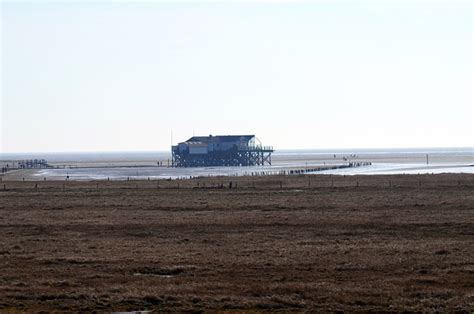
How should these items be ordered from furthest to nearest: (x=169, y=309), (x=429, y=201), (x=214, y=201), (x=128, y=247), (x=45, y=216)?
(x=214, y=201) < (x=429, y=201) < (x=45, y=216) < (x=128, y=247) < (x=169, y=309)

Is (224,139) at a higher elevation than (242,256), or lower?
higher

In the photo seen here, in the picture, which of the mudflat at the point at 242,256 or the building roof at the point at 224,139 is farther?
the building roof at the point at 224,139

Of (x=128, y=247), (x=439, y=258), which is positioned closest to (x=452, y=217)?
(x=439, y=258)

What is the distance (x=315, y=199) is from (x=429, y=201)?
275 inches

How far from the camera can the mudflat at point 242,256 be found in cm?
1755

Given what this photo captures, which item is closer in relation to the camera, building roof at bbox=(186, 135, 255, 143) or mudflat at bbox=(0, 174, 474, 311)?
mudflat at bbox=(0, 174, 474, 311)

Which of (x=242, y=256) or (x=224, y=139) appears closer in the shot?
(x=242, y=256)

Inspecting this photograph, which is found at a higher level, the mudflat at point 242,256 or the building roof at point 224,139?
the building roof at point 224,139

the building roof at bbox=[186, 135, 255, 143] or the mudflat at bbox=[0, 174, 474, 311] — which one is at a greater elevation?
the building roof at bbox=[186, 135, 255, 143]

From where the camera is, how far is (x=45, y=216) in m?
39.0

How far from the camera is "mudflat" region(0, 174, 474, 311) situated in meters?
17.5

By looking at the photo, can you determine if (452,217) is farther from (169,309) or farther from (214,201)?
(169,309)

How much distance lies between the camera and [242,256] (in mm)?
24000

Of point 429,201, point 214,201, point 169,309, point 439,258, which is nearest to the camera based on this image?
point 169,309
